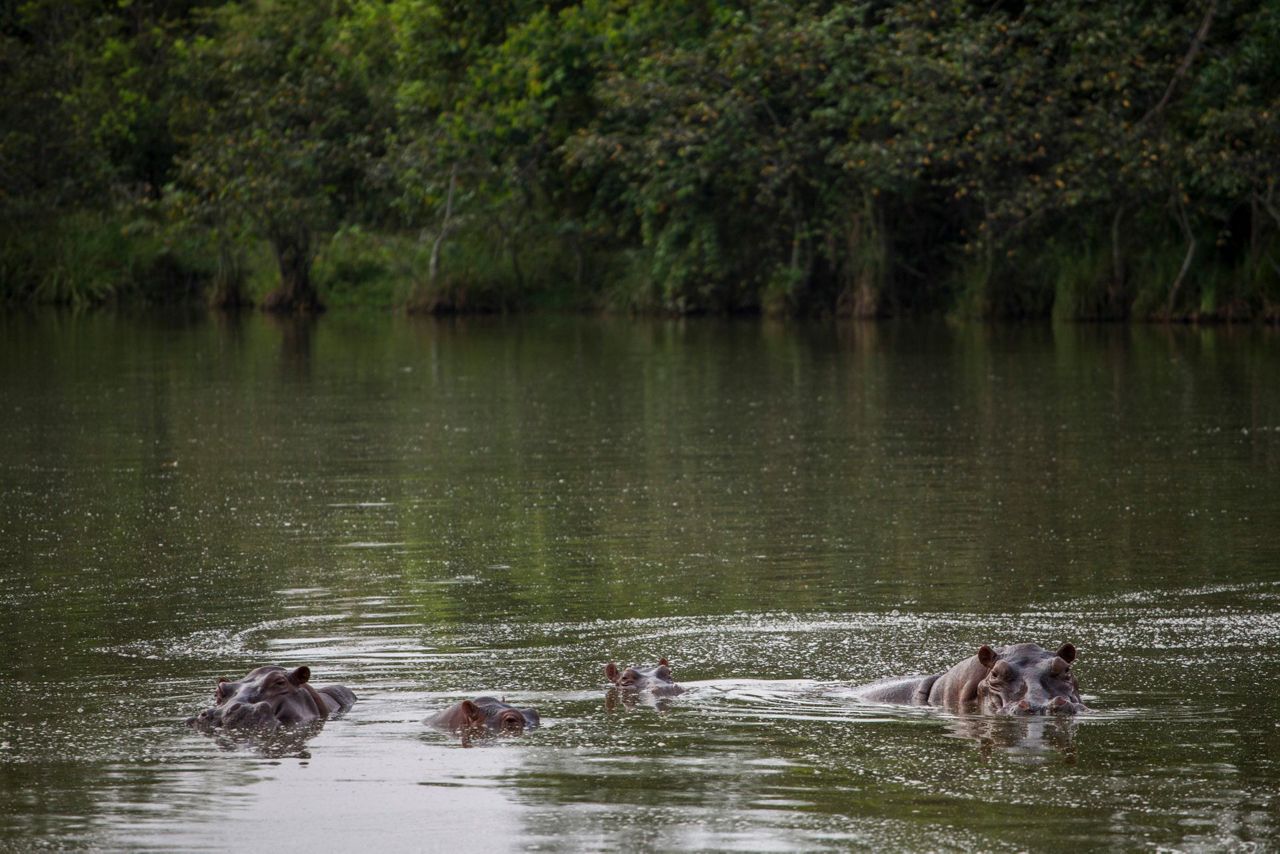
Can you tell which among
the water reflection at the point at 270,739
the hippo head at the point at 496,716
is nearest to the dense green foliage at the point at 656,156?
the hippo head at the point at 496,716

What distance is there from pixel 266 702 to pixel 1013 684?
8.42 feet

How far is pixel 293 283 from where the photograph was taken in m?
43.7

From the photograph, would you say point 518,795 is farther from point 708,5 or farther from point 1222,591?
point 708,5

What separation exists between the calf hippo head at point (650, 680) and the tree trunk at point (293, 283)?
36134mm

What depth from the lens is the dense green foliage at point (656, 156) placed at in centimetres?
3183

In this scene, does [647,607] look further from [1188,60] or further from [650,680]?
[1188,60]

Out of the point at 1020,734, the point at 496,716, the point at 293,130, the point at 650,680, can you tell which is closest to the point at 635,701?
the point at 650,680

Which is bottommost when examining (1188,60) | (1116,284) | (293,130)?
(1116,284)

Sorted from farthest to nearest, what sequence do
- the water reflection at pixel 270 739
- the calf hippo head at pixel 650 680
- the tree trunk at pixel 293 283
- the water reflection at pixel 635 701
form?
the tree trunk at pixel 293 283 → the calf hippo head at pixel 650 680 → the water reflection at pixel 635 701 → the water reflection at pixel 270 739

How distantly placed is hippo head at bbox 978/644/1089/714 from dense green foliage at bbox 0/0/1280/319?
23990mm

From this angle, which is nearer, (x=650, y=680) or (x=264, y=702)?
(x=264, y=702)

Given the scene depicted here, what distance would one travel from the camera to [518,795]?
6332mm

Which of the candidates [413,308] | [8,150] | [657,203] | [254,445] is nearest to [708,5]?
[657,203]

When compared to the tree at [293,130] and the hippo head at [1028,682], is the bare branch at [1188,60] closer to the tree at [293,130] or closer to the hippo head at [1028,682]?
the tree at [293,130]
